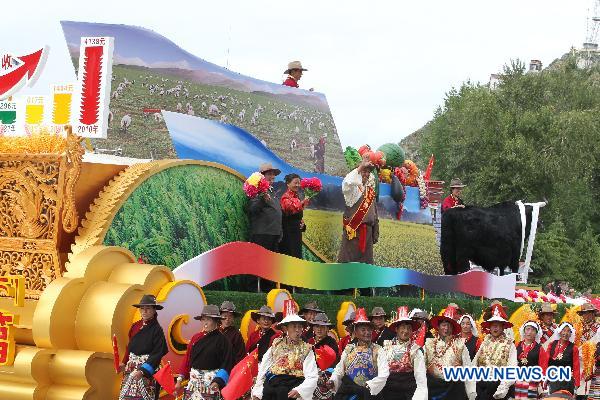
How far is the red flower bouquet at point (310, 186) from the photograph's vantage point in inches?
627

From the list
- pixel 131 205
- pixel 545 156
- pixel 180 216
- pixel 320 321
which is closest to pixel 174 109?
pixel 180 216

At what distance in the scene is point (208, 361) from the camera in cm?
1077

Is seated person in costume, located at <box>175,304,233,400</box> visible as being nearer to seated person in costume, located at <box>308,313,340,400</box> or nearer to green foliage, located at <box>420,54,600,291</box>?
seated person in costume, located at <box>308,313,340,400</box>

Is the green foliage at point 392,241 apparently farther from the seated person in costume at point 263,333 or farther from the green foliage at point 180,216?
the seated person in costume at point 263,333

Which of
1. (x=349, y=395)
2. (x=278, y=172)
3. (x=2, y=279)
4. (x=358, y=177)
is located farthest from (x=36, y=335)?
(x=358, y=177)

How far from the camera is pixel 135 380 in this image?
1104 centimetres

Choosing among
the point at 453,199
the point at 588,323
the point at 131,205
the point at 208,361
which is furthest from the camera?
the point at 453,199

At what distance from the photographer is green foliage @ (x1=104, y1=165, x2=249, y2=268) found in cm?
1331

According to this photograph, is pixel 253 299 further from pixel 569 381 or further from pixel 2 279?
pixel 569 381

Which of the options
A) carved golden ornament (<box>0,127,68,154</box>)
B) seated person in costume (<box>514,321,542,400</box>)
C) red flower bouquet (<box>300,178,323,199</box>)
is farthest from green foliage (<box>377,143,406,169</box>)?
carved golden ornament (<box>0,127,68,154</box>)

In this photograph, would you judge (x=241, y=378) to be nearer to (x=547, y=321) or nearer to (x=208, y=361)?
(x=208, y=361)

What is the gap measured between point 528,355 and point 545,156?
1200 inches

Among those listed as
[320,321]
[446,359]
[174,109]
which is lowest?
[446,359]

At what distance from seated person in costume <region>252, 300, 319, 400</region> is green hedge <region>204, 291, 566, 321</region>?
302cm
